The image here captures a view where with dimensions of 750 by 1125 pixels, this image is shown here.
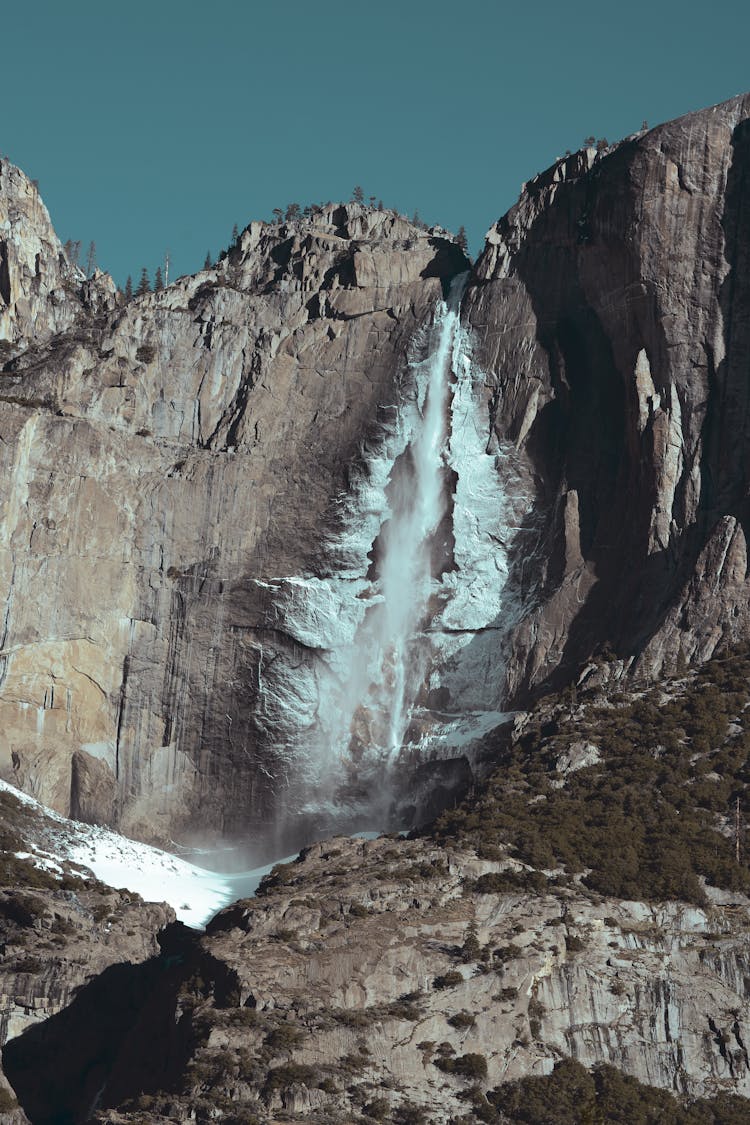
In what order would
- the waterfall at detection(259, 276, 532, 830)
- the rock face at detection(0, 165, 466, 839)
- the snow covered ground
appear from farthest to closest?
the rock face at detection(0, 165, 466, 839) < the waterfall at detection(259, 276, 532, 830) < the snow covered ground

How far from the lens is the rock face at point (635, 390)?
9675cm

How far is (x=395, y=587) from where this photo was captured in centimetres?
10744

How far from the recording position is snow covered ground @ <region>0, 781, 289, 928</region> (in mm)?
96188

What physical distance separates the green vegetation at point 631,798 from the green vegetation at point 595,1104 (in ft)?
28.8

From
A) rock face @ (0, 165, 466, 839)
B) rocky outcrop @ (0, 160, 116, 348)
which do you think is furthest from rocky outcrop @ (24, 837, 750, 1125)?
rocky outcrop @ (0, 160, 116, 348)

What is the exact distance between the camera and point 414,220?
450 ft

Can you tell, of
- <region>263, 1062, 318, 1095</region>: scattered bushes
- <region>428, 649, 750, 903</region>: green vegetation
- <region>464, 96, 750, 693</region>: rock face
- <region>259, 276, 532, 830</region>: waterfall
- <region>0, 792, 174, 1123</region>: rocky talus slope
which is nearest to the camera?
<region>263, 1062, 318, 1095</region>: scattered bushes

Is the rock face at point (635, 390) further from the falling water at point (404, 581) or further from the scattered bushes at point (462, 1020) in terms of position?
the scattered bushes at point (462, 1020)

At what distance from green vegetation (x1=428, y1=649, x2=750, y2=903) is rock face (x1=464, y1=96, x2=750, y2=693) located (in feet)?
11.6

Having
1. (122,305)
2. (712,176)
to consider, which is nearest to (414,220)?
(122,305)

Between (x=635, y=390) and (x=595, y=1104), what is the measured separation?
131ft

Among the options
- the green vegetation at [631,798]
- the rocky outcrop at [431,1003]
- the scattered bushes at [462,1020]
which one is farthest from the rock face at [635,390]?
the scattered bushes at [462,1020]

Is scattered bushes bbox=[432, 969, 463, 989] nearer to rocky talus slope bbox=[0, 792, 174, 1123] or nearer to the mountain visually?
the mountain

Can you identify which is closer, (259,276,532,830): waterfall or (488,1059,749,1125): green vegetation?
(488,1059,749,1125): green vegetation
